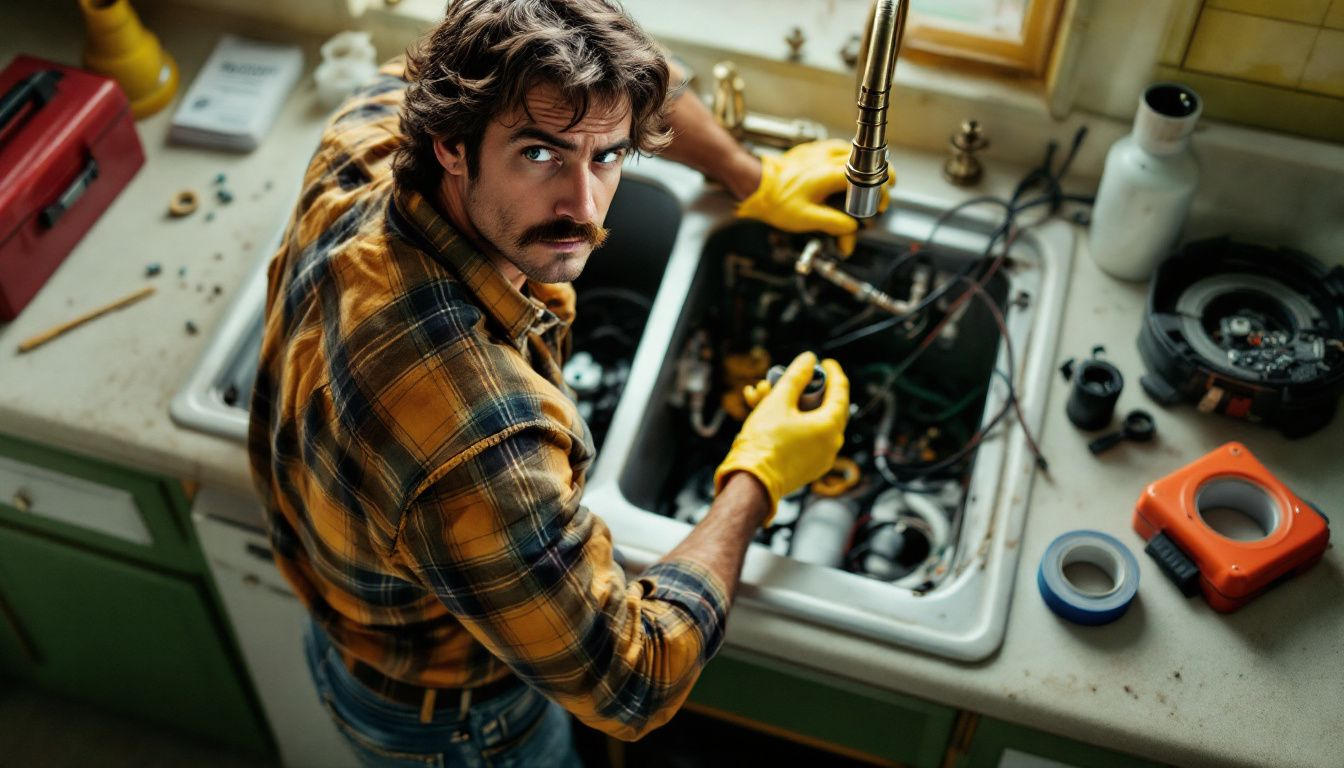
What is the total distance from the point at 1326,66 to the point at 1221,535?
0.58 m

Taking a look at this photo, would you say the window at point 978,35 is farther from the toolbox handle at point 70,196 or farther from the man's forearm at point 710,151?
the toolbox handle at point 70,196

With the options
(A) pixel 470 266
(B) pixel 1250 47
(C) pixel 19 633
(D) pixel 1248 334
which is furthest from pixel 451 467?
(C) pixel 19 633

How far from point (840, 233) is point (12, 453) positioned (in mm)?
1103

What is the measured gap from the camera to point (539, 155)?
1.14m

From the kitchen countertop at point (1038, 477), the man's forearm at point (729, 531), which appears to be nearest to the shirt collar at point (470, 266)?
the man's forearm at point (729, 531)

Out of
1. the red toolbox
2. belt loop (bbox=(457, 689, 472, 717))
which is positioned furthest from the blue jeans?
the red toolbox

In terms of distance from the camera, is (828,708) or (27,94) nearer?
(828,708)

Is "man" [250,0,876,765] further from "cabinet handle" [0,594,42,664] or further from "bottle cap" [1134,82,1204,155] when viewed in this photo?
"cabinet handle" [0,594,42,664]

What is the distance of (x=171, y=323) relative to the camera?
164 cm

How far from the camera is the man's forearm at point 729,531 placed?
4.34 feet

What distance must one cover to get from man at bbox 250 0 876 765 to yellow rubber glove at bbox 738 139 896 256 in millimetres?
404

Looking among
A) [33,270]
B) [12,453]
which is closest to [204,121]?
[33,270]

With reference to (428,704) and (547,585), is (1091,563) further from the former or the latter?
(428,704)

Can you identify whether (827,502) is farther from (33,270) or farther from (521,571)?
(33,270)
